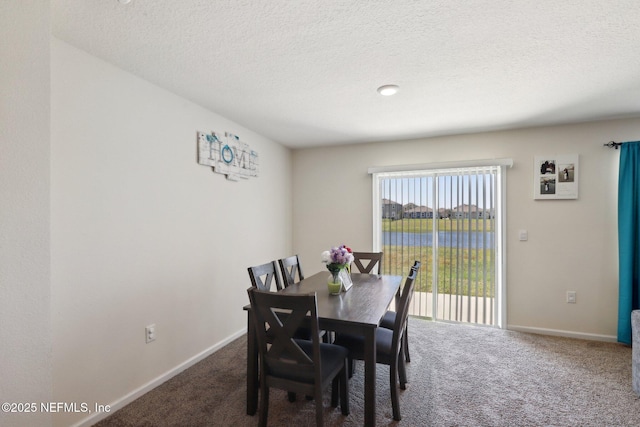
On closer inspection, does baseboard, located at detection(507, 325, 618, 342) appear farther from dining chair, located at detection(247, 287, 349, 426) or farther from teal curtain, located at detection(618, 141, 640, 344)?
dining chair, located at detection(247, 287, 349, 426)

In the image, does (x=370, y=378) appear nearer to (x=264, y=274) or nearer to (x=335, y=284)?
(x=335, y=284)

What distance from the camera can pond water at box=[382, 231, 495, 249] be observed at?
3625mm

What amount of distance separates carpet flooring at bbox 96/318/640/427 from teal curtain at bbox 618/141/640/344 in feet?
1.36

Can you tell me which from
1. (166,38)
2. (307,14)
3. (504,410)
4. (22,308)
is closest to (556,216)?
(504,410)

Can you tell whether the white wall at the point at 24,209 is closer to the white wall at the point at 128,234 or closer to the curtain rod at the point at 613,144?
the white wall at the point at 128,234

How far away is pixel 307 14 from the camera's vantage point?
5.08 feet

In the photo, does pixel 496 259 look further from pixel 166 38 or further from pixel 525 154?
pixel 166 38

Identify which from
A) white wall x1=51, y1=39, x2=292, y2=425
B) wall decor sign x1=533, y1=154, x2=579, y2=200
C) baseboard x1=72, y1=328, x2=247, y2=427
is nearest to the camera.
Answer: white wall x1=51, y1=39, x2=292, y2=425

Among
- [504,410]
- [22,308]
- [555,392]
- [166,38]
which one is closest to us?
[22,308]

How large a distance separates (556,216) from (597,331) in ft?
4.22

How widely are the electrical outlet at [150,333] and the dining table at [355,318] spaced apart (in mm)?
895

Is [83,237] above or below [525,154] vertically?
below

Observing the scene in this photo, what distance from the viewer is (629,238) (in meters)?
2.98

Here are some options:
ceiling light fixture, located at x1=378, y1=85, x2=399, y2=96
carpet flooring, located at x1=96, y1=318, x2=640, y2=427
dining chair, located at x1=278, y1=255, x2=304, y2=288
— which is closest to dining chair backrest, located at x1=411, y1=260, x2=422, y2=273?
carpet flooring, located at x1=96, y1=318, x2=640, y2=427
